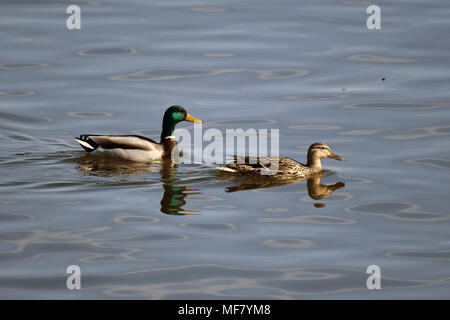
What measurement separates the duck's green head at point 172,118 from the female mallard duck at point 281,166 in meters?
1.80

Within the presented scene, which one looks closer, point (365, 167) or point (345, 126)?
point (365, 167)

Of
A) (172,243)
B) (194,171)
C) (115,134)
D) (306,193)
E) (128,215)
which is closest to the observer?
(172,243)

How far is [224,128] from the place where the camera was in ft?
46.7

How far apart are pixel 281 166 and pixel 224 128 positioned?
88.6 inches

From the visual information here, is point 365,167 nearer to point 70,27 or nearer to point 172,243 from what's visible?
point 172,243

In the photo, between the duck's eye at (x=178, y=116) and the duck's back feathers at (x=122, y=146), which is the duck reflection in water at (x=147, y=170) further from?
the duck's eye at (x=178, y=116)

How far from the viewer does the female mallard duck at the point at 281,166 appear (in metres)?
12.2

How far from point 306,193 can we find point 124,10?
10.2m

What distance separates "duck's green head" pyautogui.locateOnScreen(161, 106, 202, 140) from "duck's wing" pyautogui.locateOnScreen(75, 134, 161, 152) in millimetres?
558

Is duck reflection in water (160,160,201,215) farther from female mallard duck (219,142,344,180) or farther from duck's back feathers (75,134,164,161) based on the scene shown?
female mallard duck (219,142,344,180)

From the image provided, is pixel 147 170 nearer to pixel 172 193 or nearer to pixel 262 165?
pixel 172 193

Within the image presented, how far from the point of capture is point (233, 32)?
19.1 metres

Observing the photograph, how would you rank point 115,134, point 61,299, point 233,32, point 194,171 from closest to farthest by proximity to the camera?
point 61,299
point 194,171
point 115,134
point 233,32

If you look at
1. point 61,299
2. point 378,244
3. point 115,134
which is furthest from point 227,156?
point 61,299
